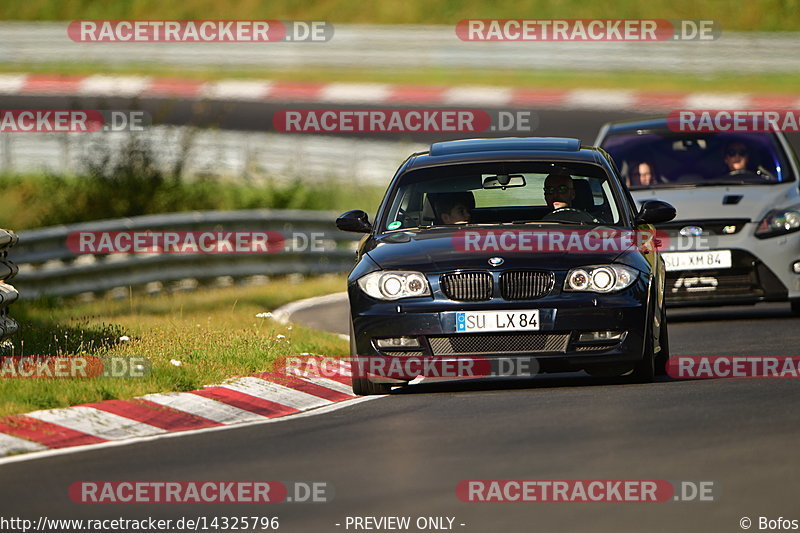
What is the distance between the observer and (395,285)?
422 inches

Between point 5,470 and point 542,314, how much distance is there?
11.4 ft

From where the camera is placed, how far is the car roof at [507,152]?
1197cm

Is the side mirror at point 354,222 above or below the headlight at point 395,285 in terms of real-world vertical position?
above

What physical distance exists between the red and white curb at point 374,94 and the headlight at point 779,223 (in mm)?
19270

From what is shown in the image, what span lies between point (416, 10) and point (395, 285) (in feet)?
126

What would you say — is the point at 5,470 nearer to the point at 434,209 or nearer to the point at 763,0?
the point at 434,209

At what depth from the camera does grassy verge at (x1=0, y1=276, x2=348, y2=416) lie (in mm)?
10547

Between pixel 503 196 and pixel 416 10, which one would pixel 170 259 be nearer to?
pixel 503 196

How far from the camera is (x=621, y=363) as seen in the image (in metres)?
10.7

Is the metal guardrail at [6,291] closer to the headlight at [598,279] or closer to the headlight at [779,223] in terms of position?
the headlight at [598,279]

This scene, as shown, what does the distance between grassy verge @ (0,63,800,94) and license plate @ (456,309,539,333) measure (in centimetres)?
2795

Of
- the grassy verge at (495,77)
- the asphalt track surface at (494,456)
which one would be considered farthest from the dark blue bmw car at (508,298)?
the grassy verge at (495,77)

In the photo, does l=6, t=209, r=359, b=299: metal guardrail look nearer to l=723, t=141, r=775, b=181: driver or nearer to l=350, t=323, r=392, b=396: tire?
l=723, t=141, r=775, b=181: driver

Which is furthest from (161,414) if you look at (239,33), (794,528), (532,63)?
(239,33)
